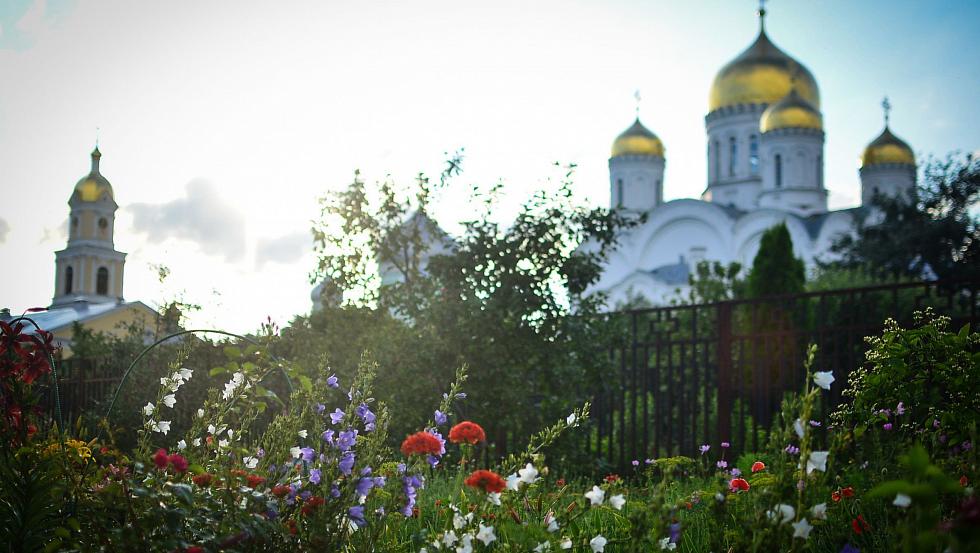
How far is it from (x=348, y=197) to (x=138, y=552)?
8.10m

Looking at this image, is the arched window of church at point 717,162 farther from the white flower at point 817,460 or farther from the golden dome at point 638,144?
the white flower at point 817,460

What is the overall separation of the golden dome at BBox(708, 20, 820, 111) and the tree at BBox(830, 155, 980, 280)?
9032mm

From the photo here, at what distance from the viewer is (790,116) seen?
121 feet

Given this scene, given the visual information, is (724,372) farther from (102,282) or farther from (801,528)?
(102,282)

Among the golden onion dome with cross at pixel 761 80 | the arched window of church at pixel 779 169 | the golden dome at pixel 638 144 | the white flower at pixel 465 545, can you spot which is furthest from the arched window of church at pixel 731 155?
the white flower at pixel 465 545

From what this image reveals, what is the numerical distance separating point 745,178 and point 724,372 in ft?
114

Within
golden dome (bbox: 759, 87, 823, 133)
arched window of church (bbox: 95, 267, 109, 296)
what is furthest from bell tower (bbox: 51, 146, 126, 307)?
golden dome (bbox: 759, 87, 823, 133)

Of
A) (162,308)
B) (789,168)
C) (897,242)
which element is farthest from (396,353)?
(789,168)

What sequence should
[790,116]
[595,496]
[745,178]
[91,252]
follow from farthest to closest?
1. [91,252]
2. [745,178]
3. [790,116]
4. [595,496]

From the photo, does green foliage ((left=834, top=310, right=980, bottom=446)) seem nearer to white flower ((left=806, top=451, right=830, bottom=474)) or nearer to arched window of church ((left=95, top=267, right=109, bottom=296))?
white flower ((left=806, top=451, right=830, bottom=474))

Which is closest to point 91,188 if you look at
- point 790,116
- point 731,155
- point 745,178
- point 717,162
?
point 717,162

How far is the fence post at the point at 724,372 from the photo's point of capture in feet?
24.0

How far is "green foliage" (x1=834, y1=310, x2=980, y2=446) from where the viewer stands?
160 inches

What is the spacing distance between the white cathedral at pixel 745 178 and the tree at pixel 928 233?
3063 millimetres
